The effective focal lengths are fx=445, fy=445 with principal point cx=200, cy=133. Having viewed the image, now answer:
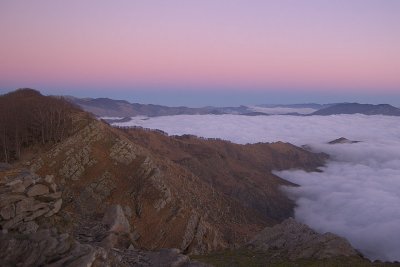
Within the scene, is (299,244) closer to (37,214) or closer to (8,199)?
(37,214)

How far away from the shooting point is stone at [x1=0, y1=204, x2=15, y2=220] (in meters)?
19.4

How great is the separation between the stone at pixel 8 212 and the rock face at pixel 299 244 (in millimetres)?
18068

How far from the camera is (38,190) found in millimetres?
21219

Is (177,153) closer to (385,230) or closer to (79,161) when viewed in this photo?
(385,230)

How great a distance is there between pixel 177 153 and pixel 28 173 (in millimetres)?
91114

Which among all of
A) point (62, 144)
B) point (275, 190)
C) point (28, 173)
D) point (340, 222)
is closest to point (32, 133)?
point (62, 144)

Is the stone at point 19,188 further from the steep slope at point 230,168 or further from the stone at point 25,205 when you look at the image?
the steep slope at point 230,168

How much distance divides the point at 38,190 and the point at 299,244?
769 inches

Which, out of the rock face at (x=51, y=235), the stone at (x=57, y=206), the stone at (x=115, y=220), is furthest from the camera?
the stone at (x=115, y=220)

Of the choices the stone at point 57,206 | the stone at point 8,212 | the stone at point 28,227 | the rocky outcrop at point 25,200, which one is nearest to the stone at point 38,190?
the rocky outcrop at point 25,200

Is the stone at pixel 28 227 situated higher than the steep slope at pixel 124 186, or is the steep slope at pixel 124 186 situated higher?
the stone at pixel 28 227

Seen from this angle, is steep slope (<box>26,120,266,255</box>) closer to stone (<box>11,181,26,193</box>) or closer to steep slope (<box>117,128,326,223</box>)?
stone (<box>11,181,26,193</box>)

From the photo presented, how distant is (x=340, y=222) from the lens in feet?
295

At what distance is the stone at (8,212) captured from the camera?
63.7 feet
